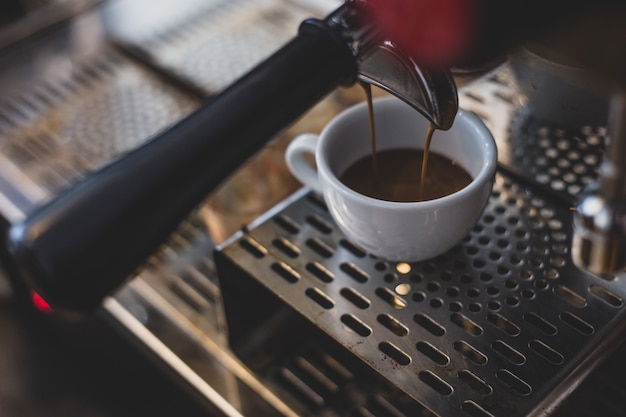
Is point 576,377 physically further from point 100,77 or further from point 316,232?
point 100,77

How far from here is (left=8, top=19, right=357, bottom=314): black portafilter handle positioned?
0.33 m

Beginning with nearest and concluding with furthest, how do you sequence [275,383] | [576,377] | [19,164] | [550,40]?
[550,40] < [576,377] < [275,383] < [19,164]

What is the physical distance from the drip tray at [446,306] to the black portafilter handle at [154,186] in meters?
0.13

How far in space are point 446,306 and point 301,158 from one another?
0.13 meters

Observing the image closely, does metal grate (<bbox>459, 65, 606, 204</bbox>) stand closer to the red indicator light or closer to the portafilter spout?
the portafilter spout

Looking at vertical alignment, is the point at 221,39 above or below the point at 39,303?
above

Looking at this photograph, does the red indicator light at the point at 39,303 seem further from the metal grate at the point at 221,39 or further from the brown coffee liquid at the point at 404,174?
the brown coffee liquid at the point at 404,174

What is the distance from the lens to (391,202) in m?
0.42

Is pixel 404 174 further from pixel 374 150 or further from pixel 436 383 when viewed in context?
pixel 436 383

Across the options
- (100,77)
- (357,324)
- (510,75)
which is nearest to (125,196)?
(357,324)

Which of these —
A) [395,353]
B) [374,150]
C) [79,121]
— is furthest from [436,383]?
[79,121]

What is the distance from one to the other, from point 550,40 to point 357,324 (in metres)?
0.22

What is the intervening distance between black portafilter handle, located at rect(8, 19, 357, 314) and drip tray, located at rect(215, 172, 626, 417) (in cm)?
13

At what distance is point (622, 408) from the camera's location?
50 centimetres
